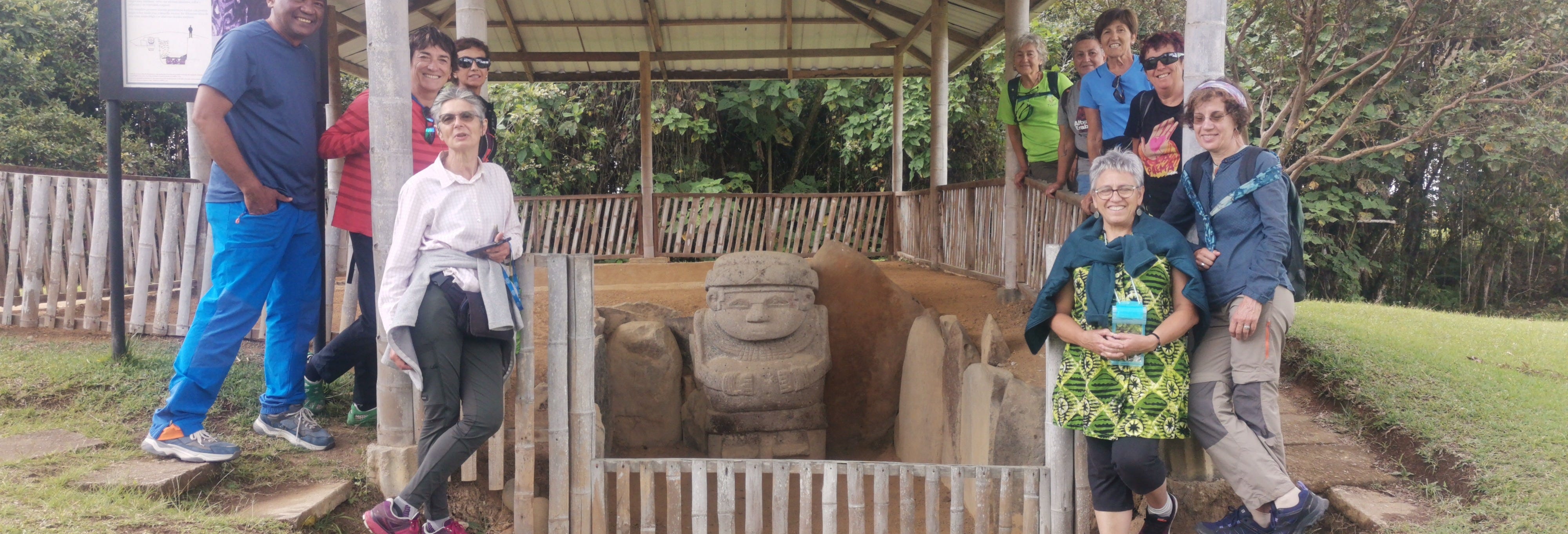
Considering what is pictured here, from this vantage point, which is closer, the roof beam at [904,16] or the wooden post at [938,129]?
the wooden post at [938,129]

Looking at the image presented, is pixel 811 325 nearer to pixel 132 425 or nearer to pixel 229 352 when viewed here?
pixel 229 352

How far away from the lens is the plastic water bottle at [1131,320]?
105 inches

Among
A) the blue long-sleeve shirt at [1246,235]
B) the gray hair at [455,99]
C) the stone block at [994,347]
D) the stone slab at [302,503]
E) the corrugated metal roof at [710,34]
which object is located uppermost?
the corrugated metal roof at [710,34]

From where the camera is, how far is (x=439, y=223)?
280 centimetres

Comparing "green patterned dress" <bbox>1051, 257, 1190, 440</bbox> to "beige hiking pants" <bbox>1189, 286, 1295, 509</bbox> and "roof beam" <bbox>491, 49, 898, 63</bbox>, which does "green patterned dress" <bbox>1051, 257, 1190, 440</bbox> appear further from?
"roof beam" <bbox>491, 49, 898, 63</bbox>

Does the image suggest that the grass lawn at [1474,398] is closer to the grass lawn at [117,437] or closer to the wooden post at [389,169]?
the wooden post at [389,169]

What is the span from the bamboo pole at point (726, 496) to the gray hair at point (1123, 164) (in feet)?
5.22

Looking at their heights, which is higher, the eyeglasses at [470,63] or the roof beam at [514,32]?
the roof beam at [514,32]

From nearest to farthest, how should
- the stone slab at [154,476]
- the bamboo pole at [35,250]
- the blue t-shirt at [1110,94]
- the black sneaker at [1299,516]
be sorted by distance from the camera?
1. the black sneaker at [1299,516]
2. the stone slab at [154,476]
3. the blue t-shirt at [1110,94]
4. the bamboo pole at [35,250]

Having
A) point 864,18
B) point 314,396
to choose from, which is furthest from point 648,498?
point 864,18

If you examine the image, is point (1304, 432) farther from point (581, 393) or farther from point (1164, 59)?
point (581, 393)

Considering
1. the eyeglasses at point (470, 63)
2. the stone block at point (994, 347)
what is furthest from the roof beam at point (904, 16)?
the eyeglasses at point (470, 63)

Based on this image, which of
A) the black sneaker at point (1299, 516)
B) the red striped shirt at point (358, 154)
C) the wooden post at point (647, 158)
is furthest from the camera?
the wooden post at point (647, 158)

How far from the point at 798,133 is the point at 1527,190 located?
960cm
